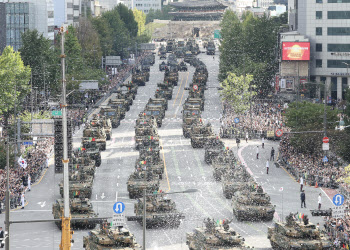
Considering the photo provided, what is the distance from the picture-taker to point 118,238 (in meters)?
57.1

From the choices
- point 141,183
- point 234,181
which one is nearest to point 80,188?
point 141,183

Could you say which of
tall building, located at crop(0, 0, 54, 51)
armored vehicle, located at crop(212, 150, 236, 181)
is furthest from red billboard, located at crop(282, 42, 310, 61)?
armored vehicle, located at crop(212, 150, 236, 181)

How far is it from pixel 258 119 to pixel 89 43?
64197 millimetres

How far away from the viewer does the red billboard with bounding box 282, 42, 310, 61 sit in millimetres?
137625

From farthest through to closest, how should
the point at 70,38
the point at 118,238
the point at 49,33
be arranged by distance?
the point at 49,33, the point at 70,38, the point at 118,238

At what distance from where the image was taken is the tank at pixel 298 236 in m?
57.8

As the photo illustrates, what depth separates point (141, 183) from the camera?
3044 inches

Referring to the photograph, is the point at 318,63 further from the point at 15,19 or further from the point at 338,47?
the point at 15,19

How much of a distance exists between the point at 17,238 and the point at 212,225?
14297 mm

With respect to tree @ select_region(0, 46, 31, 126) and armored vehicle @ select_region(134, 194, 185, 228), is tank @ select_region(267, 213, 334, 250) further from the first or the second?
tree @ select_region(0, 46, 31, 126)

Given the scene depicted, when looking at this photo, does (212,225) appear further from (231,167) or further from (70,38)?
(70,38)

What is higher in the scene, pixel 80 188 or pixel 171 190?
pixel 80 188

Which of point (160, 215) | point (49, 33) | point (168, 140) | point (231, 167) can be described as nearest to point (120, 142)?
point (168, 140)

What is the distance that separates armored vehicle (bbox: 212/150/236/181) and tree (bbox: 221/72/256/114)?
3883cm
